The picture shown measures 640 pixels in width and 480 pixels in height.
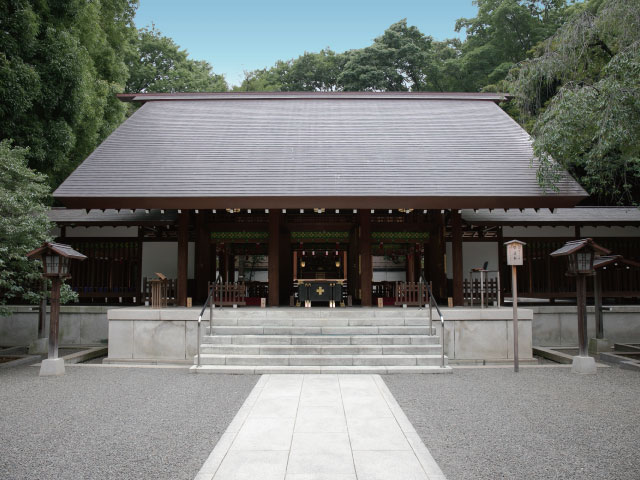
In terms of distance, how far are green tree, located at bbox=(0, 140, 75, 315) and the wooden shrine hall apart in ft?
3.33

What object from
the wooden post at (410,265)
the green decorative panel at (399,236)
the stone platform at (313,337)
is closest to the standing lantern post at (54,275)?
→ the stone platform at (313,337)

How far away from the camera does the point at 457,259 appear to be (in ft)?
36.1

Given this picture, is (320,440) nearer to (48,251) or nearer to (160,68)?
(48,251)

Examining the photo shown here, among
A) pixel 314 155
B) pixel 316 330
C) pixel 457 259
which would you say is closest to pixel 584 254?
pixel 457 259

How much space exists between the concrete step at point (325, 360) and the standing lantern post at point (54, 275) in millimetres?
2599

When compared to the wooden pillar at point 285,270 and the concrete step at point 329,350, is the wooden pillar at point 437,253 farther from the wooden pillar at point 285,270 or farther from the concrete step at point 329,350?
Answer: the wooden pillar at point 285,270

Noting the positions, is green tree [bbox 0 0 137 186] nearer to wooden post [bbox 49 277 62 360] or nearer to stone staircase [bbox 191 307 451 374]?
wooden post [bbox 49 277 62 360]

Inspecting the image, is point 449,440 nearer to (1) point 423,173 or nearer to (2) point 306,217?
(1) point 423,173

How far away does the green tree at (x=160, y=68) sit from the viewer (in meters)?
25.9

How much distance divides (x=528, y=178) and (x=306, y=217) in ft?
18.5

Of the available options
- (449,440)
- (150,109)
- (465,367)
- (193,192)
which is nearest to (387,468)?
(449,440)

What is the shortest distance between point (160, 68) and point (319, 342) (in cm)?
2421

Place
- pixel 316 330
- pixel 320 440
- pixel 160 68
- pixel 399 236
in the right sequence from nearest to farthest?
pixel 320 440 → pixel 316 330 → pixel 399 236 → pixel 160 68

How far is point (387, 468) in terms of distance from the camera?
3.93m
